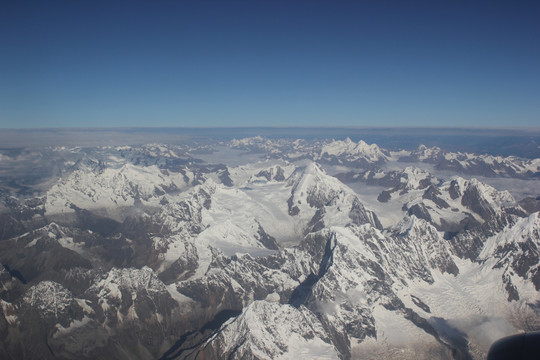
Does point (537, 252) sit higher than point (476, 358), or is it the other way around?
point (537, 252)

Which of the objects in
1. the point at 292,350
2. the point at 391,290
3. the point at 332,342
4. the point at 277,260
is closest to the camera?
the point at 292,350

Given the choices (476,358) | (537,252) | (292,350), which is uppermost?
(537,252)

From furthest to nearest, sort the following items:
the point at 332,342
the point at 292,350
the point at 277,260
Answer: the point at 277,260 → the point at 332,342 → the point at 292,350

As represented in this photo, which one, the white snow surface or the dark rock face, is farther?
the dark rock face

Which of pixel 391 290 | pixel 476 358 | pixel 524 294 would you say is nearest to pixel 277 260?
pixel 391 290

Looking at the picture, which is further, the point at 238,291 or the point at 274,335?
the point at 238,291

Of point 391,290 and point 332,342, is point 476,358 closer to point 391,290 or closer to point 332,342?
point 391,290

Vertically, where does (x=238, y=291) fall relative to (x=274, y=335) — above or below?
below

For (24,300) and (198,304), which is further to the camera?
(198,304)

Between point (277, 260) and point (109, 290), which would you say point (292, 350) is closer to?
point (277, 260)

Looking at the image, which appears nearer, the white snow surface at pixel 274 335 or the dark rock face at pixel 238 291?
the white snow surface at pixel 274 335
